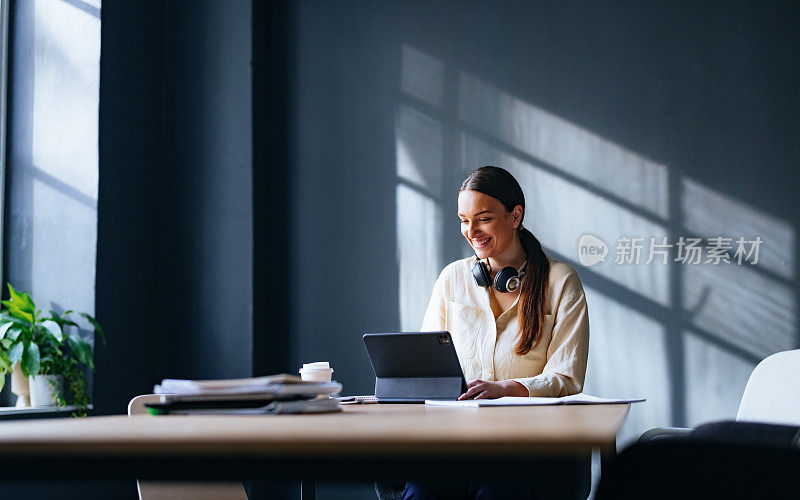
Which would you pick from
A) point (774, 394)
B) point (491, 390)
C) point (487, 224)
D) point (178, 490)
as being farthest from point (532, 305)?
point (178, 490)

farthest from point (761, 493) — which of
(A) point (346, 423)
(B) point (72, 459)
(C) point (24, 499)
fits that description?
(C) point (24, 499)

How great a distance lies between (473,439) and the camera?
31.3 inches

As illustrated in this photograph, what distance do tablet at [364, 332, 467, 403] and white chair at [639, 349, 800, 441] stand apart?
1.43ft

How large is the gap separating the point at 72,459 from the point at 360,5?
A: 11.6 feet

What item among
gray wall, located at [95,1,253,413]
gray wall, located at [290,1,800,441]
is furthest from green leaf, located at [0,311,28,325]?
gray wall, located at [290,1,800,441]

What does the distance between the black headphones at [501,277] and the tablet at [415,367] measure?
542 millimetres

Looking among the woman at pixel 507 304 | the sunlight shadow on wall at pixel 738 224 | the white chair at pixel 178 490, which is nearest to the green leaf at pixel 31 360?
the white chair at pixel 178 490

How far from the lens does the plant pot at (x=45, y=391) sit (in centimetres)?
339

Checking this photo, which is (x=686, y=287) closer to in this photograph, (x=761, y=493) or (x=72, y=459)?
(x=761, y=493)

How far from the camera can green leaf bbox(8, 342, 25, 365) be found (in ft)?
10.5

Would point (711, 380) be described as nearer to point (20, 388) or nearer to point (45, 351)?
point (45, 351)

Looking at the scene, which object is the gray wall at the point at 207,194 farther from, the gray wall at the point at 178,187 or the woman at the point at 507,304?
the woman at the point at 507,304

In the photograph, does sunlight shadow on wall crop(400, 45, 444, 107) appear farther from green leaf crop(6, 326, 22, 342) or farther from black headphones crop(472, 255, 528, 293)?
green leaf crop(6, 326, 22, 342)

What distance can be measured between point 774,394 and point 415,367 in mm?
814
